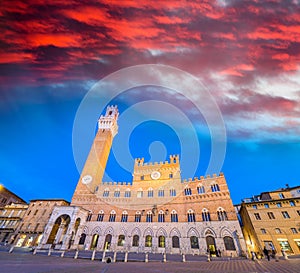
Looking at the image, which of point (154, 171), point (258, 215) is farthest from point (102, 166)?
point (258, 215)

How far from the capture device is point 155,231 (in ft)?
83.3

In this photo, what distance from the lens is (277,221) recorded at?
23922 millimetres

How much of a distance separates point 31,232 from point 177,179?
30936 mm

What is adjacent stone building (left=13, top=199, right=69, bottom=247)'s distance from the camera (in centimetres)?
2834

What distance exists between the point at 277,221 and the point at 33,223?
45.8 m

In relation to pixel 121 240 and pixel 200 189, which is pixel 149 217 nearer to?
pixel 121 240

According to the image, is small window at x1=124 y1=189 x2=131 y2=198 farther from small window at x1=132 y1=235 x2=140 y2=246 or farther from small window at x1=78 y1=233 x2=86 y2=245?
small window at x1=78 y1=233 x2=86 y2=245

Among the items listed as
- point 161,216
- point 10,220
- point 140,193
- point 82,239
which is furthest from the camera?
point 10,220

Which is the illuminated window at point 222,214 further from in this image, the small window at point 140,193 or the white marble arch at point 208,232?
the small window at point 140,193

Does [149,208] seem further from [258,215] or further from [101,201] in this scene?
[258,215]

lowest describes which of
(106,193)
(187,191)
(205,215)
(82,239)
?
(82,239)

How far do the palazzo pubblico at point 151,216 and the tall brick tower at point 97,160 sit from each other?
0.72 ft

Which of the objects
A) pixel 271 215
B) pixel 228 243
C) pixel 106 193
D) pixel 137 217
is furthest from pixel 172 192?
pixel 271 215

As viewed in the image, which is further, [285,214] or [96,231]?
[96,231]
